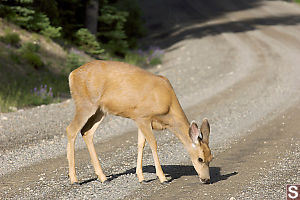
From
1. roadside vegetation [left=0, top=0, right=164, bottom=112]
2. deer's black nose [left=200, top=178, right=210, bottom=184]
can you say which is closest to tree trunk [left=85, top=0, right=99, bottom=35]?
roadside vegetation [left=0, top=0, right=164, bottom=112]

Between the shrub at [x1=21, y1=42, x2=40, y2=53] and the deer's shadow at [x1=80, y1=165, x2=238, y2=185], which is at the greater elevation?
the deer's shadow at [x1=80, y1=165, x2=238, y2=185]

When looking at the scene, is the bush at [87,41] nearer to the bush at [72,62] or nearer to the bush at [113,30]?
the bush at [113,30]

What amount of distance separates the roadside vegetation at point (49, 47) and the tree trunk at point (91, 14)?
0.75ft

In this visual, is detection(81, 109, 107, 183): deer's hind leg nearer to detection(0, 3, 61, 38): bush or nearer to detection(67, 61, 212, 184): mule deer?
detection(67, 61, 212, 184): mule deer

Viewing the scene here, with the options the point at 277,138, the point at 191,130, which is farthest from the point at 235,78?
the point at 191,130

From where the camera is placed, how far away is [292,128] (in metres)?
12.1

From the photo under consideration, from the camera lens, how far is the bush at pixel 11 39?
1961cm

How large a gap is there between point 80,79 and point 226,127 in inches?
218

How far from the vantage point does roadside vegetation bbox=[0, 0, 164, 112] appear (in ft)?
55.2

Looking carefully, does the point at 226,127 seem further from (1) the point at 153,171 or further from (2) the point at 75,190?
(2) the point at 75,190

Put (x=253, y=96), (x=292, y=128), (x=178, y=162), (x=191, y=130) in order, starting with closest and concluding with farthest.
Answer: (x=191, y=130), (x=178, y=162), (x=292, y=128), (x=253, y=96)

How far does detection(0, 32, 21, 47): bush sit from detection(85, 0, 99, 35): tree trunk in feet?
14.9

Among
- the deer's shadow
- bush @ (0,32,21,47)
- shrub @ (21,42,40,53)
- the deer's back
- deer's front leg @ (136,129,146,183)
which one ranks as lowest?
shrub @ (21,42,40,53)

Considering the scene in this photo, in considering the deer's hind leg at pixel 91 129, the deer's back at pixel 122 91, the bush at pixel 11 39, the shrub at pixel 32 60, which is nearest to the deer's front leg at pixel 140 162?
the deer's back at pixel 122 91
